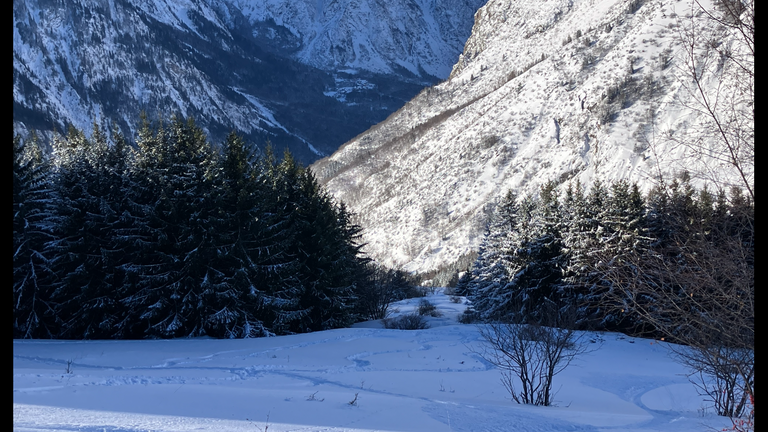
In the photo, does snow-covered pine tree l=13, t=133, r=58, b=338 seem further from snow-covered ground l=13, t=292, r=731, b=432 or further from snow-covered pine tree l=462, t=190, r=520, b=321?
snow-covered pine tree l=462, t=190, r=520, b=321

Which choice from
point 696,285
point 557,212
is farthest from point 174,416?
point 557,212

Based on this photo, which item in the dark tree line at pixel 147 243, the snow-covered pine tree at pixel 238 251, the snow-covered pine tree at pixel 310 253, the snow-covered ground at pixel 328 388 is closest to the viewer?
the snow-covered ground at pixel 328 388

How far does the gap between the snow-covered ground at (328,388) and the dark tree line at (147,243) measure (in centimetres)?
365

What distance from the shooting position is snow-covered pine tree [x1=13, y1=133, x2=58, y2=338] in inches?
783

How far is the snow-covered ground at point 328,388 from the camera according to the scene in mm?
6242

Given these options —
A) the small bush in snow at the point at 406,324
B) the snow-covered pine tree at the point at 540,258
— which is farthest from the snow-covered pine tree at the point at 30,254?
the snow-covered pine tree at the point at 540,258

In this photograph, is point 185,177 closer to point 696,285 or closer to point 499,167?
point 696,285

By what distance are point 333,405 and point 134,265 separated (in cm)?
1644

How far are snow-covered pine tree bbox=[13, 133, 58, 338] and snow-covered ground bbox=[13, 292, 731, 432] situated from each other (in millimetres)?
4773

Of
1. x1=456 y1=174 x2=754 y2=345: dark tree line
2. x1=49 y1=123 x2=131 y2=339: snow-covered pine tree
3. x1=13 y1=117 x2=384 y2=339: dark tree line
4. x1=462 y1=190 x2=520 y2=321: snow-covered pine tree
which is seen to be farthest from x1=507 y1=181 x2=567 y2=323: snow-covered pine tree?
x1=49 y1=123 x2=131 y2=339: snow-covered pine tree

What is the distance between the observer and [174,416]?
601 cm

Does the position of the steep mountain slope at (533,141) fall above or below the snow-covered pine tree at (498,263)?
above

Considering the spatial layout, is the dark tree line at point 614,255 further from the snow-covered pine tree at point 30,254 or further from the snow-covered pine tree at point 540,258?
the snow-covered pine tree at point 30,254

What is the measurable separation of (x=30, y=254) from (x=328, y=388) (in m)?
17.9
